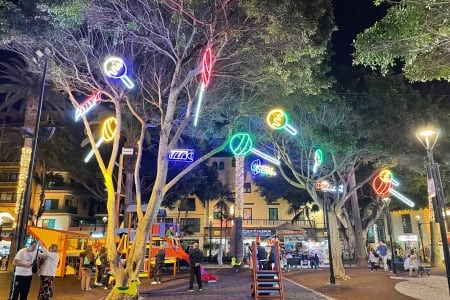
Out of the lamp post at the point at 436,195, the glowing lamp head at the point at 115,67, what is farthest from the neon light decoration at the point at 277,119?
the glowing lamp head at the point at 115,67

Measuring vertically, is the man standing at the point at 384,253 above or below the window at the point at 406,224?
below

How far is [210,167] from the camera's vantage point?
39.9 m

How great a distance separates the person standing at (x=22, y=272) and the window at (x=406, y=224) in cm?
4179

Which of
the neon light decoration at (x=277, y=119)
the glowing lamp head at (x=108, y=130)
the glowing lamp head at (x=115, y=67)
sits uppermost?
the glowing lamp head at (x=115, y=67)

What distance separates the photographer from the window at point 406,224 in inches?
1590

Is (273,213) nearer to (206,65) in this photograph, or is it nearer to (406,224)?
(406,224)

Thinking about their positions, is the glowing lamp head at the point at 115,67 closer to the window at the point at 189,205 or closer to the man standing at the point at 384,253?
the man standing at the point at 384,253

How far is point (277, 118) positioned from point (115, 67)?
21.5 feet

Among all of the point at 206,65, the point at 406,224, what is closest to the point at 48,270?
the point at 206,65

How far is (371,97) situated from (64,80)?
44.0 ft

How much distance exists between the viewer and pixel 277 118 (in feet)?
45.7

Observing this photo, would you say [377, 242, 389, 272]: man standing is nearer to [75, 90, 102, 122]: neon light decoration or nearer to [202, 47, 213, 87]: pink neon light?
[202, 47, 213, 87]: pink neon light

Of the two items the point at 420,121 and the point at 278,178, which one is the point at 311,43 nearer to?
the point at 420,121

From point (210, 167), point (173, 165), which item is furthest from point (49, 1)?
point (210, 167)
